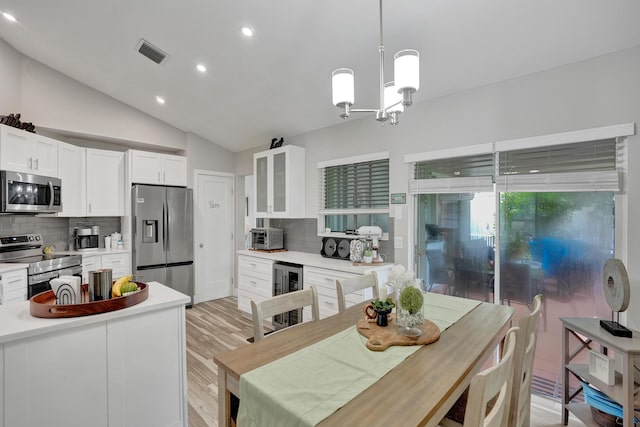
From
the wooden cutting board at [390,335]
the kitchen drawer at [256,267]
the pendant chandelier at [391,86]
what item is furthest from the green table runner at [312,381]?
the kitchen drawer at [256,267]

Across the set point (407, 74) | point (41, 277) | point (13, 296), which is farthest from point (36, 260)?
point (407, 74)

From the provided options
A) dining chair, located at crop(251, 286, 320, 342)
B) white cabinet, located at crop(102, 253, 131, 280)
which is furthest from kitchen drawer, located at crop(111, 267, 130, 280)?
dining chair, located at crop(251, 286, 320, 342)

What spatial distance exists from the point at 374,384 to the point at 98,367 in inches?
57.8

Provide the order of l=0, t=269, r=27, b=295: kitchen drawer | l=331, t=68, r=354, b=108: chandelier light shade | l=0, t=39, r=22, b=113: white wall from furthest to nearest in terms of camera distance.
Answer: l=0, t=39, r=22, b=113: white wall < l=0, t=269, r=27, b=295: kitchen drawer < l=331, t=68, r=354, b=108: chandelier light shade

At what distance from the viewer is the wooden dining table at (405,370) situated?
899 mm

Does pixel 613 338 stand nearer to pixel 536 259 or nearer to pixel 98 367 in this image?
pixel 536 259

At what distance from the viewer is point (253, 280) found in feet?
13.3

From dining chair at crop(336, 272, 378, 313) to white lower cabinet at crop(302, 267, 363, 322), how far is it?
2.24 ft

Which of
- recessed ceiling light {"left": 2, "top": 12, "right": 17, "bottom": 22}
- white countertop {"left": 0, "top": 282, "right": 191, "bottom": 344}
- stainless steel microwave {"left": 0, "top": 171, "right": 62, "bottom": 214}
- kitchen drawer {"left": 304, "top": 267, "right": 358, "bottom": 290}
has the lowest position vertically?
kitchen drawer {"left": 304, "top": 267, "right": 358, "bottom": 290}

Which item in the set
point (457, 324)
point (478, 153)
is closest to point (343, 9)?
point (478, 153)

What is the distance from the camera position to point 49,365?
1.41 meters

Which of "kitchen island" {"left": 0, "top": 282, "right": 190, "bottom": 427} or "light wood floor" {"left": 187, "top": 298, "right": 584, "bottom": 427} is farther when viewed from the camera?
"light wood floor" {"left": 187, "top": 298, "right": 584, "bottom": 427}

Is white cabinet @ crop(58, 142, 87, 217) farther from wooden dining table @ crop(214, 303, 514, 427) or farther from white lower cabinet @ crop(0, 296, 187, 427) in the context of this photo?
wooden dining table @ crop(214, 303, 514, 427)

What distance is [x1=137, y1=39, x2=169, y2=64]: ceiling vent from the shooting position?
302 cm
